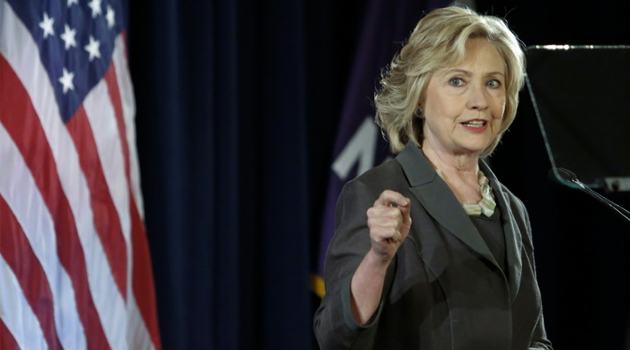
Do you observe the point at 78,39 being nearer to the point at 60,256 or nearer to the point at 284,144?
the point at 60,256

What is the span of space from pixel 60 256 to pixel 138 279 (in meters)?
0.26

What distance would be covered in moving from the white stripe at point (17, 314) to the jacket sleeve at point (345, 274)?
3.71ft

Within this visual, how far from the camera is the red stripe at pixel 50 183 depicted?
2.38 m

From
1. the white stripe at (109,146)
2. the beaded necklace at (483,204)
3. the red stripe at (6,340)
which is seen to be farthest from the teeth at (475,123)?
the red stripe at (6,340)

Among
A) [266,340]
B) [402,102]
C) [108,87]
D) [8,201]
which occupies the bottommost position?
[266,340]

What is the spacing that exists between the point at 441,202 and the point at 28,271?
128 cm

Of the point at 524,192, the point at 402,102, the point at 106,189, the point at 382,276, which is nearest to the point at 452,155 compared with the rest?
the point at 402,102

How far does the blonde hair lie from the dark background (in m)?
0.84

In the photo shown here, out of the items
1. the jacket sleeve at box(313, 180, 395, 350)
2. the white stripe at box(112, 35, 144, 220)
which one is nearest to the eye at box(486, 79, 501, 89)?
the jacket sleeve at box(313, 180, 395, 350)

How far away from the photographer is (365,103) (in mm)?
3299

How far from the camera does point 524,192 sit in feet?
12.0

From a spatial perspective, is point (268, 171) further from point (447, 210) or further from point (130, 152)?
point (447, 210)

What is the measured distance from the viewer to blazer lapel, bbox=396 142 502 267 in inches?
60.9

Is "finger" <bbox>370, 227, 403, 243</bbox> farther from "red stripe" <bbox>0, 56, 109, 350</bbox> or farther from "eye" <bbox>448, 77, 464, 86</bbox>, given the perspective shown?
"red stripe" <bbox>0, 56, 109, 350</bbox>
